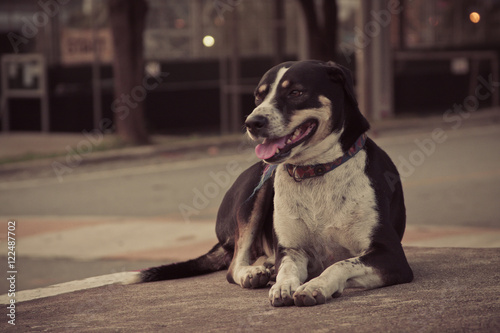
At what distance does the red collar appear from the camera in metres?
4.63

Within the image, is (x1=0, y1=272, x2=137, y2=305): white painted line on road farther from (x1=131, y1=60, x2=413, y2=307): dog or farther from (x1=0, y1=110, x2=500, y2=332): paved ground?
(x1=131, y1=60, x2=413, y2=307): dog

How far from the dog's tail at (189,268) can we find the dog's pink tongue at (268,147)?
1.23 metres

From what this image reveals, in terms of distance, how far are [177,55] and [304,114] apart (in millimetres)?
15069

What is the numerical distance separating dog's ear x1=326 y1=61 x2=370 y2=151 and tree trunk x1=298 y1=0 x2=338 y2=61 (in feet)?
42.0

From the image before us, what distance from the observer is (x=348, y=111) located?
4.71m

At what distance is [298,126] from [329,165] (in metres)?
0.29

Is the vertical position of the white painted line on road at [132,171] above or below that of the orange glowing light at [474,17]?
below

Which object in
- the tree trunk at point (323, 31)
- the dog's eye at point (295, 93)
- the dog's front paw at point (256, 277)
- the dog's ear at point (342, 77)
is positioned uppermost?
the tree trunk at point (323, 31)

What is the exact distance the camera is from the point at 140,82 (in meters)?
15.9

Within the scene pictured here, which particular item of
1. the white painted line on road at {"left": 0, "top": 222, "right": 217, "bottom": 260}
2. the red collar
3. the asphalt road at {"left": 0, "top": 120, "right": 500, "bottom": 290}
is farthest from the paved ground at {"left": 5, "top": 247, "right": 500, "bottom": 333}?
the white painted line on road at {"left": 0, "top": 222, "right": 217, "bottom": 260}

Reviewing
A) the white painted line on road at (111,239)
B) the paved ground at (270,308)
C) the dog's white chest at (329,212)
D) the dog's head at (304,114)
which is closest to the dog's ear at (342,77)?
the dog's head at (304,114)

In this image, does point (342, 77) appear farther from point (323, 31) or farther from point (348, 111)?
point (323, 31)

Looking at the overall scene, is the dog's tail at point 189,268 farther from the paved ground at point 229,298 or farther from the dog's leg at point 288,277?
the dog's leg at point 288,277

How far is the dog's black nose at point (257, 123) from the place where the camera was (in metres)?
4.38
